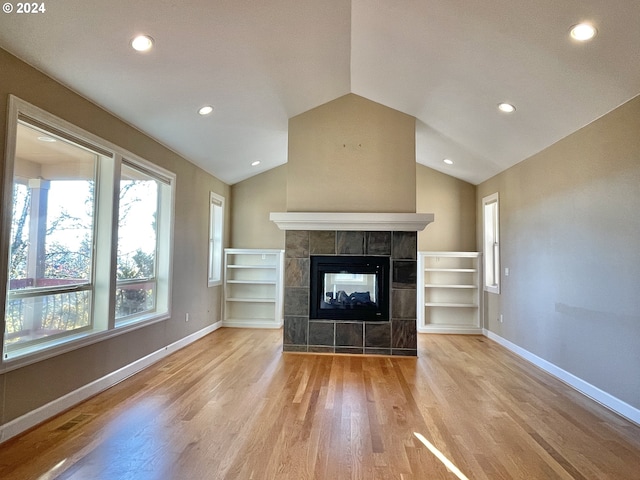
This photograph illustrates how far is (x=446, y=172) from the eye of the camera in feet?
22.4

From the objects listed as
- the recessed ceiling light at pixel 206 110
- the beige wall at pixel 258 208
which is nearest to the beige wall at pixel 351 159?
the recessed ceiling light at pixel 206 110

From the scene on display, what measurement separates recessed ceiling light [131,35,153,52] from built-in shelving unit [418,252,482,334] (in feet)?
16.8

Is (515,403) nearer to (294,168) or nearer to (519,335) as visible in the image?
(519,335)

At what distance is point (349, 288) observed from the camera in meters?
5.17

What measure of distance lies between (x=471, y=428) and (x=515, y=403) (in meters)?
0.78

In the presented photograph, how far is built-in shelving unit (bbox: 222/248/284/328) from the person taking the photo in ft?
22.4

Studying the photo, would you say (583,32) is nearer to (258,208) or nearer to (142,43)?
(142,43)

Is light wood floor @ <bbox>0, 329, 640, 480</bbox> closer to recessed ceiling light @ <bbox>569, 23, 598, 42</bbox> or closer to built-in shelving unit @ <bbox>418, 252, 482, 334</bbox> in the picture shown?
built-in shelving unit @ <bbox>418, 252, 482, 334</bbox>

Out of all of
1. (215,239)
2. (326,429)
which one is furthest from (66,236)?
(215,239)

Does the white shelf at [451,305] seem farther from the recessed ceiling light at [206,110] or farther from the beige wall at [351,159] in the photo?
the recessed ceiling light at [206,110]

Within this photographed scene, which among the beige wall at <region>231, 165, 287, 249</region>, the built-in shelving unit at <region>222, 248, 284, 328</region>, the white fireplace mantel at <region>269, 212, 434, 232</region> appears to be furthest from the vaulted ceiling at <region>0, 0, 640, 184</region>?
the built-in shelving unit at <region>222, 248, 284, 328</region>

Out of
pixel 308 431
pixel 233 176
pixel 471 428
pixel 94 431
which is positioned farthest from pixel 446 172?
pixel 94 431

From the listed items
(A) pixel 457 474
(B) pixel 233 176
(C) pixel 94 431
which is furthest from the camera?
(B) pixel 233 176

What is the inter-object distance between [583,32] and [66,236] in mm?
4245
